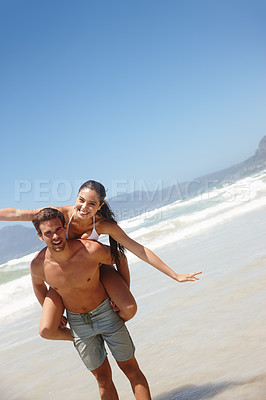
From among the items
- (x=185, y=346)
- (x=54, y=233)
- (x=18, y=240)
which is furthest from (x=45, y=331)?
(x=18, y=240)

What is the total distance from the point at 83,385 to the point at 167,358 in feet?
2.87

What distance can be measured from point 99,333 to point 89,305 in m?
0.23

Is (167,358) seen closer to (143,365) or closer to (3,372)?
(143,365)

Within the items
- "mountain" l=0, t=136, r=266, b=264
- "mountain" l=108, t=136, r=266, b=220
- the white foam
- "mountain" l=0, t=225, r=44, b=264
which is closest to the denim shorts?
the white foam

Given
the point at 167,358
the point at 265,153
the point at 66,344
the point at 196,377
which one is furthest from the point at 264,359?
the point at 265,153

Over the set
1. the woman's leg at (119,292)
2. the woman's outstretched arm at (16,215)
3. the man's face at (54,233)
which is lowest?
the woman's leg at (119,292)

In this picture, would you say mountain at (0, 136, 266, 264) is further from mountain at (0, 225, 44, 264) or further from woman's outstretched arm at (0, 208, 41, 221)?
woman's outstretched arm at (0, 208, 41, 221)

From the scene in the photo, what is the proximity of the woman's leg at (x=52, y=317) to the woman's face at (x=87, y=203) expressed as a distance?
2.18ft

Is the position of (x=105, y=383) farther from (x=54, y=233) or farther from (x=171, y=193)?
(x=171, y=193)

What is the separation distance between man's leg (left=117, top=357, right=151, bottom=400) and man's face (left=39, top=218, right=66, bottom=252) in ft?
3.40

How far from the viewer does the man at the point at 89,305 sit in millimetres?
3484

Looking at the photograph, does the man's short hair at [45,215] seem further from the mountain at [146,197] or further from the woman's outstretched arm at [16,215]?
the mountain at [146,197]

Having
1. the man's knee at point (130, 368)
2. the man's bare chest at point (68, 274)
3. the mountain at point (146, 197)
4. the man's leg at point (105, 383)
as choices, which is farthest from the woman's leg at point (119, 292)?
the mountain at point (146, 197)

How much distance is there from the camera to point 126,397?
4074mm
